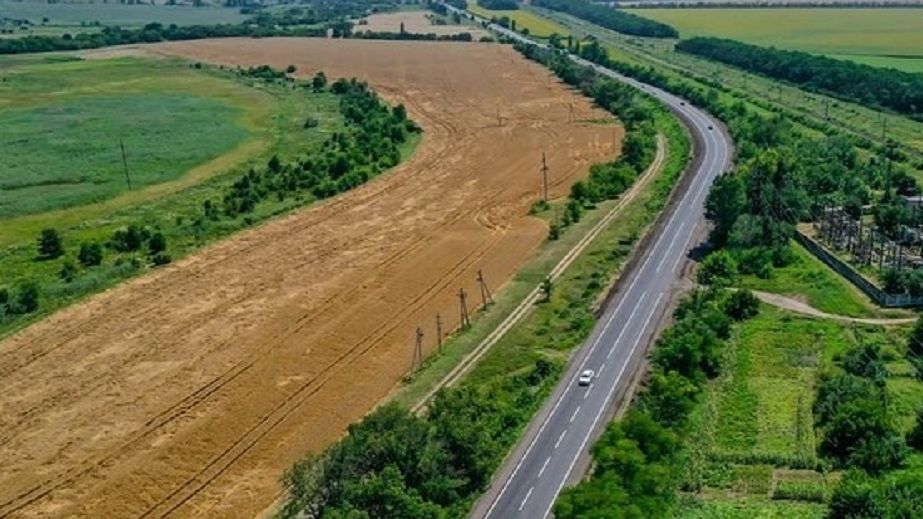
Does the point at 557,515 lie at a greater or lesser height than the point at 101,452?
greater

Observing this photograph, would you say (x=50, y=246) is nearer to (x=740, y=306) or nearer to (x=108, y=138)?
(x=108, y=138)

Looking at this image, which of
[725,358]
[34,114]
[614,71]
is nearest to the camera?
[725,358]

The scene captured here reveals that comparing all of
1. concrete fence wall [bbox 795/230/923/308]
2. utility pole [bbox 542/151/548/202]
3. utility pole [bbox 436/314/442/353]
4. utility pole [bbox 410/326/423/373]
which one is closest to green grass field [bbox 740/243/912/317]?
concrete fence wall [bbox 795/230/923/308]

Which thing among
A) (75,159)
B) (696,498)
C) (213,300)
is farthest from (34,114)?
(696,498)

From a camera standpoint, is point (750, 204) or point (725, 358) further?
point (750, 204)

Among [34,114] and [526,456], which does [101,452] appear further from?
[34,114]

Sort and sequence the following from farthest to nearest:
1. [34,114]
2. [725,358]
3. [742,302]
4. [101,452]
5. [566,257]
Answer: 1. [34,114]
2. [566,257]
3. [742,302]
4. [725,358]
5. [101,452]

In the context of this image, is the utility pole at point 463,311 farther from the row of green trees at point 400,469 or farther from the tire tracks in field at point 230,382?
the row of green trees at point 400,469

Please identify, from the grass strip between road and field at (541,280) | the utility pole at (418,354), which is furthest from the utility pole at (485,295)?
the utility pole at (418,354)
